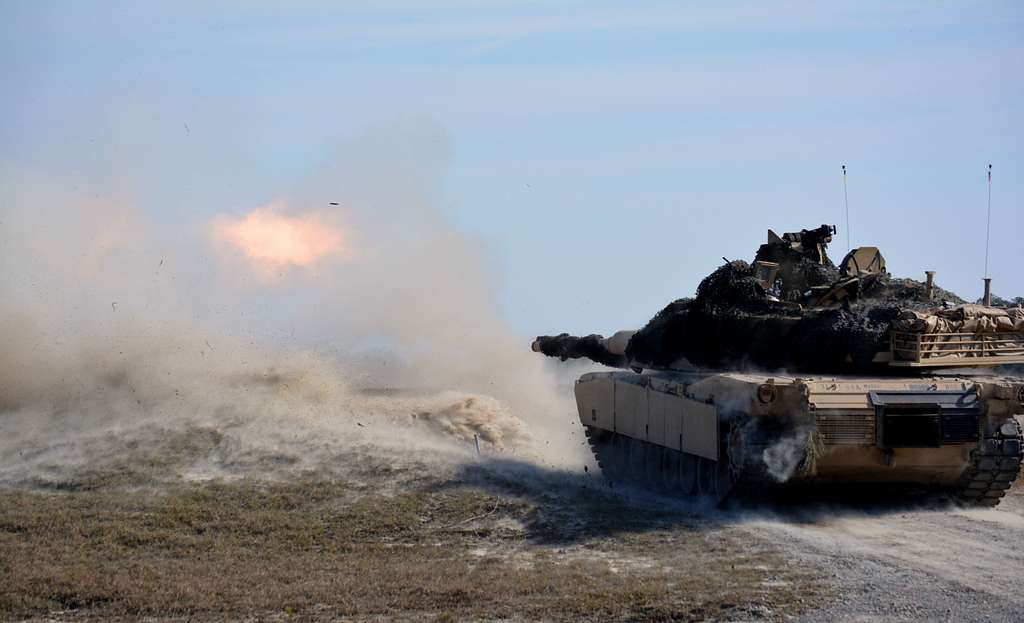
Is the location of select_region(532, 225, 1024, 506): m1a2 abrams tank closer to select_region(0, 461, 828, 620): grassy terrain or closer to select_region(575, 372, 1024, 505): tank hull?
select_region(575, 372, 1024, 505): tank hull

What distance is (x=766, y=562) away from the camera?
14.4 m

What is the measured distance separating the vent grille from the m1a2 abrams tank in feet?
0.04

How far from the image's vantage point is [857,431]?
675 inches

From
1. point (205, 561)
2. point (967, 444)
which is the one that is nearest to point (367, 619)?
point (205, 561)

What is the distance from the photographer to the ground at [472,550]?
12.8 m

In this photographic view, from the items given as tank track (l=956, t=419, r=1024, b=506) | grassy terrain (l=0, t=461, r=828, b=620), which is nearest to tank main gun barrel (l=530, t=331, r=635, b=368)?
grassy terrain (l=0, t=461, r=828, b=620)

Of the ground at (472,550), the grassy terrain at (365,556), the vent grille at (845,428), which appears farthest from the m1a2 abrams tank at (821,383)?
the grassy terrain at (365,556)

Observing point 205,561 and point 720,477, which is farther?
point 720,477

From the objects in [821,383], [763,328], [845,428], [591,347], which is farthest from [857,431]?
[591,347]

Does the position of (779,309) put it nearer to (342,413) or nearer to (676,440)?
(676,440)

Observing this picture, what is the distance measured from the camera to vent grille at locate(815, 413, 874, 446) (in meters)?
17.1

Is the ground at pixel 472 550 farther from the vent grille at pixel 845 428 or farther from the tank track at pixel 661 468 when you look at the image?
the vent grille at pixel 845 428

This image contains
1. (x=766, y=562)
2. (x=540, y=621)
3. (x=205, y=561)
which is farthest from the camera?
(x=205, y=561)

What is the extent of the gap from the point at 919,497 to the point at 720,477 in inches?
108
